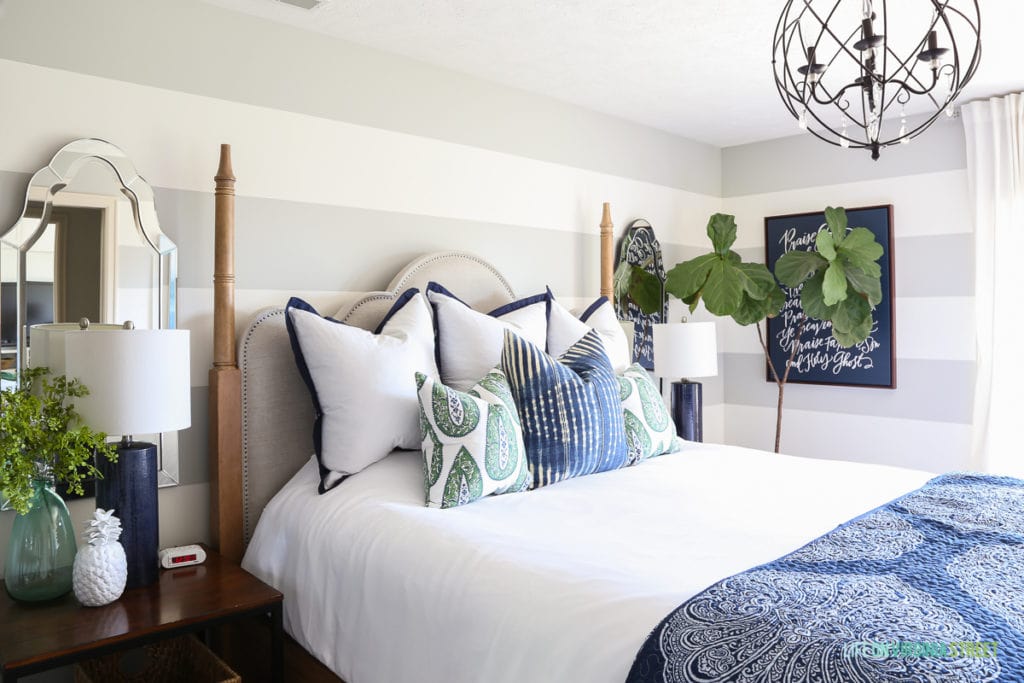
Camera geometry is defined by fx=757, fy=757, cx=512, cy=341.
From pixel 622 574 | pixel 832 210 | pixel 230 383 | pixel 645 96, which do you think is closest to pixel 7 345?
pixel 230 383

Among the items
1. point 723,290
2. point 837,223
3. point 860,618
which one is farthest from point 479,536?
point 837,223

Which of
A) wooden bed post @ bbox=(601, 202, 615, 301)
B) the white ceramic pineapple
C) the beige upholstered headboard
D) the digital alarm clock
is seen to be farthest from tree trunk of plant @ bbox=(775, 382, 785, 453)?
the white ceramic pineapple

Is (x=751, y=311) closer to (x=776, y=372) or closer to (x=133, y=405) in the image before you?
(x=776, y=372)

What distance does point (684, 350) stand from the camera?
351cm

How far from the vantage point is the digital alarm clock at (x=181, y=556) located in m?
2.18

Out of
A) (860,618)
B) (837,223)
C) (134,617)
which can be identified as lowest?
(134,617)

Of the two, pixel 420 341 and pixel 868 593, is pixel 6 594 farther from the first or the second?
pixel 868 593

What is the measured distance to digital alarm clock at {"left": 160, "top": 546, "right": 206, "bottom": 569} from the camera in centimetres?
218

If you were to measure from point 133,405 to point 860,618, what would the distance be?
1667 mm

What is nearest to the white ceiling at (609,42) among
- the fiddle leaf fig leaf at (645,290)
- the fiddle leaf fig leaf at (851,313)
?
the fiddle leaf fig leaf at (645,290)

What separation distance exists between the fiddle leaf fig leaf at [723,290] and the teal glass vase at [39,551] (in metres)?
2.93

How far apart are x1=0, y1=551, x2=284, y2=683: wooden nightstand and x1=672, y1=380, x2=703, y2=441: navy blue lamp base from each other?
82.5 inches

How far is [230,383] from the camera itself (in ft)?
7.89

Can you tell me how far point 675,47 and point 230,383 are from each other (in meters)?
2.07
